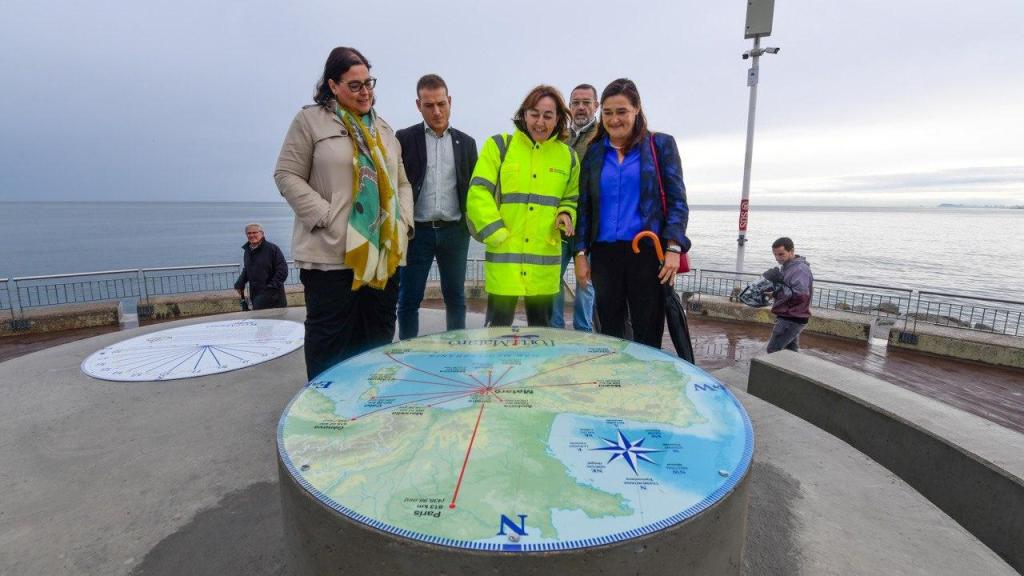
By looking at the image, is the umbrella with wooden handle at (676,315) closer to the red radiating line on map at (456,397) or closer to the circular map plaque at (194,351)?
the red radiating line on map at (456,397)

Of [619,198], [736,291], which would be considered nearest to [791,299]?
[619,198]

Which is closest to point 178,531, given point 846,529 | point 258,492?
point 258,492

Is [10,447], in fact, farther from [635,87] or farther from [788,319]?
[788,319]

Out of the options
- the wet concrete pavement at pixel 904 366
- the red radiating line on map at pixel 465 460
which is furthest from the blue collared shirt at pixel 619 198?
the wet concrete pavement at pixel 904 366

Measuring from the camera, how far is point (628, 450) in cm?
195

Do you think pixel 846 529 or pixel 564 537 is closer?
pixel 564 537

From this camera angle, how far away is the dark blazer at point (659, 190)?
12.4ft

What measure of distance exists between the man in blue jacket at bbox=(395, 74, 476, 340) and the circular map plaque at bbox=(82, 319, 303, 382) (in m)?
1.83

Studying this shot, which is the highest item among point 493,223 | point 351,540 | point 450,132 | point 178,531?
point 450,132

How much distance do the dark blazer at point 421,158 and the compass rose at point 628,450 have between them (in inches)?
113

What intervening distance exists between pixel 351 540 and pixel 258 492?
62.4 inches

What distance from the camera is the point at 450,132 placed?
4.40m

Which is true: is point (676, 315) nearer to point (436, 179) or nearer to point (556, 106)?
point (556, 106)

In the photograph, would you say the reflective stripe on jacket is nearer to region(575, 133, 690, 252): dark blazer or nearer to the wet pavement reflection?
region(575, 133, 690, 252): dark blazer
